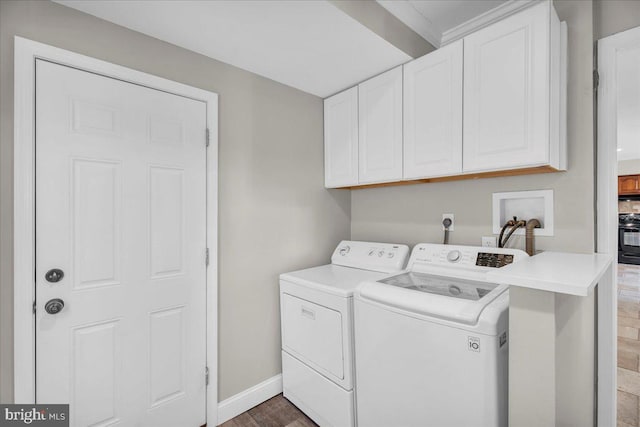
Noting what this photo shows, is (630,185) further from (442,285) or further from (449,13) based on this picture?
(442,285)

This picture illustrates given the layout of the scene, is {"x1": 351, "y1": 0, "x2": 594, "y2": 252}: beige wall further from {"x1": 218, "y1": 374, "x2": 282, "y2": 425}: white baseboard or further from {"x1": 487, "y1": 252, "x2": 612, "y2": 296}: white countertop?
{"x1": 218, "y1": 374, "x2": 282, "y2": 425}: white baseboard

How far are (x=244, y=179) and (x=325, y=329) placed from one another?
1.08 meters

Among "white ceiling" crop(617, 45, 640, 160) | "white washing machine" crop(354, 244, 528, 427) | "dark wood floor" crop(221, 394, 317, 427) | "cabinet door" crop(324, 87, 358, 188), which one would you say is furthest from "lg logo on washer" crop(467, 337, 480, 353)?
"white ceiling" crop(617, 45, 640, 160)

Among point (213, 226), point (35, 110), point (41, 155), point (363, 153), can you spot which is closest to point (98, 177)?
point (41, 155)

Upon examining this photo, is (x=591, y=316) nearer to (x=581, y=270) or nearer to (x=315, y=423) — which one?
(x=581, y=270)

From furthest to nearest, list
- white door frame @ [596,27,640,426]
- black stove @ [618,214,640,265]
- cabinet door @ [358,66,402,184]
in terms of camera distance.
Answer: black stove @ [618,214,640,265] → cabinet door @ [358,66,402,184] → white door frame @ [596,27,640,426]

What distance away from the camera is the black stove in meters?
4.43

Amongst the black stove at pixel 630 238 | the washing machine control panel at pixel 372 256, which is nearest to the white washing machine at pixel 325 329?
the washing machine control panel at pixel 372 256

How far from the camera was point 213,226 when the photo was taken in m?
1.82

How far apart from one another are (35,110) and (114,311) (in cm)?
98

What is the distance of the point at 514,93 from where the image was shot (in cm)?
146

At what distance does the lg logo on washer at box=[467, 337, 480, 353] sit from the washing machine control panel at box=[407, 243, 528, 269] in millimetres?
648

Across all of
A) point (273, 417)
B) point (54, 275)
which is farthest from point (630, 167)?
point (54, 275)

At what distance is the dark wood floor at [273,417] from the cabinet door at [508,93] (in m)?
1.83
